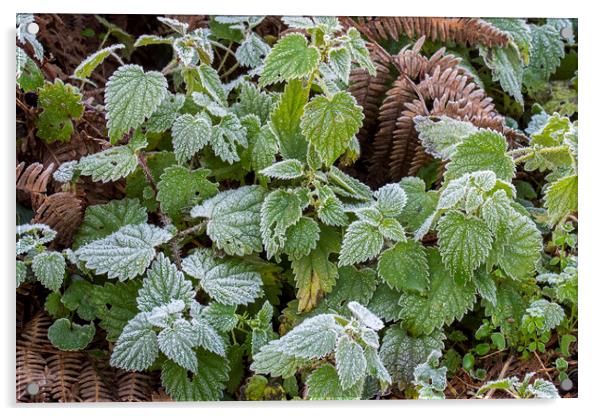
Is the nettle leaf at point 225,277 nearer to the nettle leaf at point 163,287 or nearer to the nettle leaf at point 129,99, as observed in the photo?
the nettle leaf at point 163,287

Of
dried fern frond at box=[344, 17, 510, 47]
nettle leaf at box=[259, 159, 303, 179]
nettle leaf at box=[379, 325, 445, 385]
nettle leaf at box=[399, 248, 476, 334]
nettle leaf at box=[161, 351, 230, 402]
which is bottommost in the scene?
nettle leaf at box=[161, 351, 230, 402]

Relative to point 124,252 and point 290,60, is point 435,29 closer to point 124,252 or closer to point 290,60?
point 290,60

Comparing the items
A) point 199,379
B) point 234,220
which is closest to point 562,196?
point 234,220

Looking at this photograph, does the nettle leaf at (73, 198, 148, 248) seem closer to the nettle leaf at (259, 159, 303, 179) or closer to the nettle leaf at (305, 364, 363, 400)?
the nettle leaf at (259, 159, 303, 179)

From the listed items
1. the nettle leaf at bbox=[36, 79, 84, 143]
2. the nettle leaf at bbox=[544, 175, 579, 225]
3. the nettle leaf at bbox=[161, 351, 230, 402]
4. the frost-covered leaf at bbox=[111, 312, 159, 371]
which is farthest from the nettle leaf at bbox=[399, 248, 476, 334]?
the nettle leaf at bbox=[36, 79, 84, 143]

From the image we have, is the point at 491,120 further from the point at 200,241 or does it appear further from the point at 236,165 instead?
the point at 200,241
